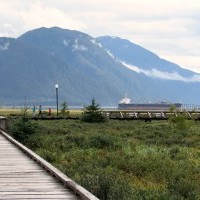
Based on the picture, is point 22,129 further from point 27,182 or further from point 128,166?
point 27,182

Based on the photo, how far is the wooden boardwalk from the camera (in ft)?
36.0

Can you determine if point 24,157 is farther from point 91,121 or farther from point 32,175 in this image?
point 91,121

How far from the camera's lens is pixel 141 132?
40.7 meters

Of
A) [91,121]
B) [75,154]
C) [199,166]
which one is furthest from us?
[91,121]

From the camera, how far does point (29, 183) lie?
41.1 ft

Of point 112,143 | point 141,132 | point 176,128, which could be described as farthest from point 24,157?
point 176,128

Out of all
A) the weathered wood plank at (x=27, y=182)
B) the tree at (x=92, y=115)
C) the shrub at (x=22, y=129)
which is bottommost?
the weathered wood plank at (x=27, y=182)

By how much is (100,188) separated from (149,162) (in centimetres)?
892

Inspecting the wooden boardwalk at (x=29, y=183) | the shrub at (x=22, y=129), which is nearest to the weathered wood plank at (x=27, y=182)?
the wooden boardwalk at (x=29, y=183)

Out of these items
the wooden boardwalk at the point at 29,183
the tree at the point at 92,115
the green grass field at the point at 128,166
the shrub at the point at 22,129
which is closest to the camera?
the wooden boardwalk at the point at 29,183

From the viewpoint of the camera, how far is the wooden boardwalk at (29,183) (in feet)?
36.0

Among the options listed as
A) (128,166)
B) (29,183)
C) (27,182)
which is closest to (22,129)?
(128,166)

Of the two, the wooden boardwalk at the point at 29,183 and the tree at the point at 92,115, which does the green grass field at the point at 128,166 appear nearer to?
the wooden boardwalk at the point at 29,183

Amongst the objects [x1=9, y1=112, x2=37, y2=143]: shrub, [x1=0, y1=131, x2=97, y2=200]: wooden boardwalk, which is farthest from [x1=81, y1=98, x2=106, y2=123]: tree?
[x1=0, y1=131, x2=97, y2=200]: wooden boardwalk
